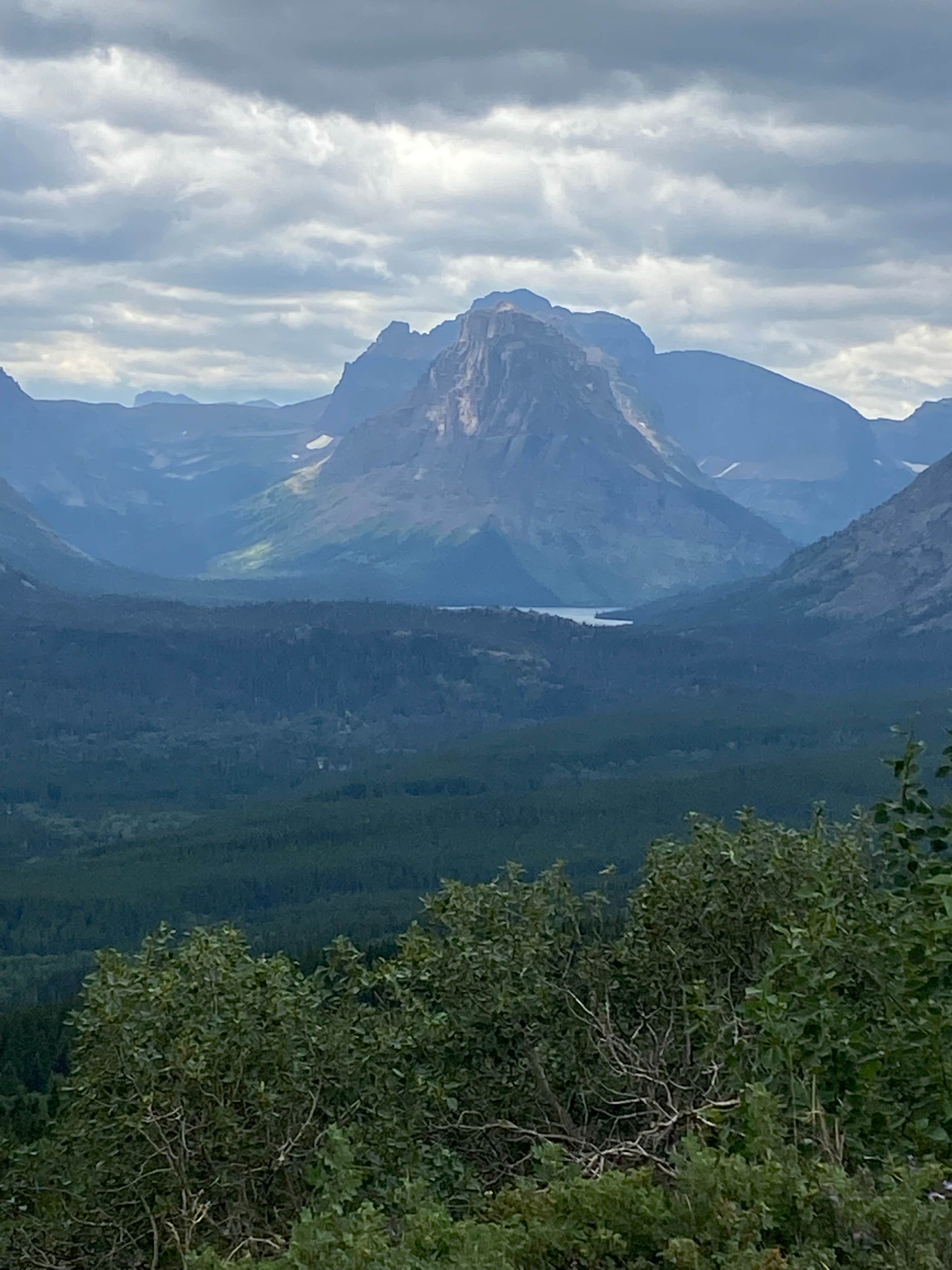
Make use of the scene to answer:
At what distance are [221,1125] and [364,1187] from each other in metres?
3.76

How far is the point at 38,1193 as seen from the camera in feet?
113

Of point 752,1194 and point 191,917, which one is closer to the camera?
point 752,1194

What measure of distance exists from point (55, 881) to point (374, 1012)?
176 m

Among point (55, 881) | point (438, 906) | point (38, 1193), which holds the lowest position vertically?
point (55, 881)

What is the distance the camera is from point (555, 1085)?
102 feet

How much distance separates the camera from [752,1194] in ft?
54.2

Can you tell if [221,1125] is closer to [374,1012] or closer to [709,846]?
[374,1012]

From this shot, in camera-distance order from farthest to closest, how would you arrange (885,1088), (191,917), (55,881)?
(55,881), (191,917), (885,1088)

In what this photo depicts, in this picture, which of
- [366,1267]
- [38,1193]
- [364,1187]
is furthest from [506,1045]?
[366,1267]

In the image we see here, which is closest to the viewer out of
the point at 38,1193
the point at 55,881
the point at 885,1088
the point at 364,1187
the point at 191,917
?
the point at 885,1088

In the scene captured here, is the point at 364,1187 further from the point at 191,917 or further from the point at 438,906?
the point at 191,917

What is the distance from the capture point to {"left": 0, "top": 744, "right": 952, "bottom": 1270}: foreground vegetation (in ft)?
55.3

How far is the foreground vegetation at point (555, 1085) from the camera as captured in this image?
1686 centimetres

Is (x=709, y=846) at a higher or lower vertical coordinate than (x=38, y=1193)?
higher
